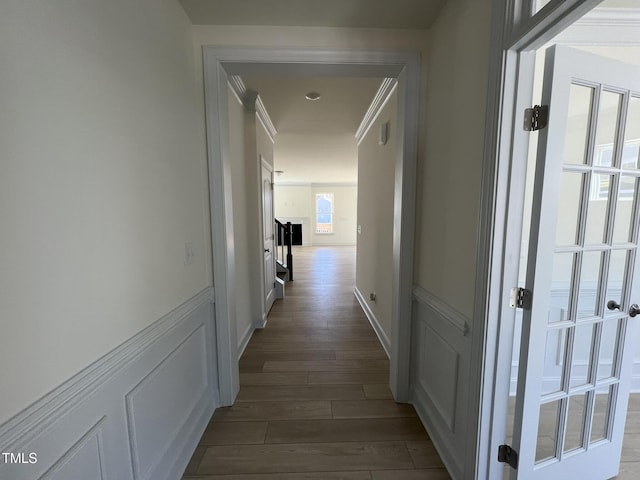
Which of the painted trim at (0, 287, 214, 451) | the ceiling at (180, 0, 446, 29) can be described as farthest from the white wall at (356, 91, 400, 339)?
the painted trim at (0, 287, 214, 451)

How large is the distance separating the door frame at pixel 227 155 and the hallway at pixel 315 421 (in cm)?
24

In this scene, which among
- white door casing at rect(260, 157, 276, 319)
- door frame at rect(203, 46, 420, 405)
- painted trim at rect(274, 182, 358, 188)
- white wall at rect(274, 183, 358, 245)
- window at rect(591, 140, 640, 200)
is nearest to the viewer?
window at rect(591, 140, 640, 200)

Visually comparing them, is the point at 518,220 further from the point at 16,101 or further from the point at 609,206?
the point at 16,101

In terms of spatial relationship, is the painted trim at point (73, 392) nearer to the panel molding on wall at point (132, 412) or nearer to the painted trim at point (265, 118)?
the panel molding on wall at point (132, 412)

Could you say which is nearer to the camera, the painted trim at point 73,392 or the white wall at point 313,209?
the painted trim at point 73,392

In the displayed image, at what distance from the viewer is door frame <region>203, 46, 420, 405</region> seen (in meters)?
1.71

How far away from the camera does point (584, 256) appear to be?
1209 millimetres

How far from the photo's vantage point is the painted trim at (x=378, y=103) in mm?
2378

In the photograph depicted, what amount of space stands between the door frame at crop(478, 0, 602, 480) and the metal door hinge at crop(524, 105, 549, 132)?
0.09 ft

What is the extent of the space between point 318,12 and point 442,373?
7.30 ft

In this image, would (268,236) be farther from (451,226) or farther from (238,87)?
(451,226)

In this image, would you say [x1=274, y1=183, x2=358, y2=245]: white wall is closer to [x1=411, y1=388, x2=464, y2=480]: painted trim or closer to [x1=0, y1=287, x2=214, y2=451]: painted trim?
[x1=411, y1=388, x2=464, y2=480]: painted trim

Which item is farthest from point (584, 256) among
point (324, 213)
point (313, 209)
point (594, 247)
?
point (324, 213)

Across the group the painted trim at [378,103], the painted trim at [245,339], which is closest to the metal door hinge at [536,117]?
the painted trim at [378,103]
